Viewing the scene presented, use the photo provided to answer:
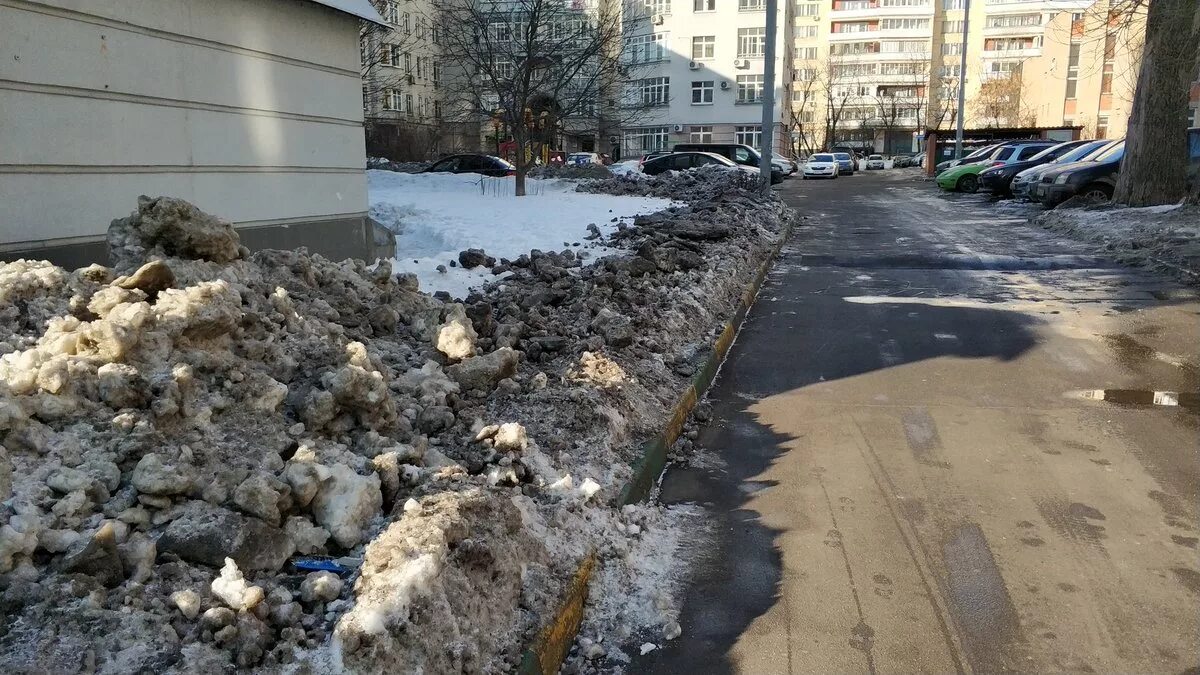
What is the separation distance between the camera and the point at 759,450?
559 cm

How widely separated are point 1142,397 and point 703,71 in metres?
63.2

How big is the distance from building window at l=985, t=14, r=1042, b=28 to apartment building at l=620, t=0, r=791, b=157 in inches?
1351

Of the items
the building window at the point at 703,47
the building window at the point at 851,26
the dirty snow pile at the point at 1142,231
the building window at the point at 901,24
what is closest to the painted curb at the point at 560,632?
the dirty snow pile at the point at 1142,231

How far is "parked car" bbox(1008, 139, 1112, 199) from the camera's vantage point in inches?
899

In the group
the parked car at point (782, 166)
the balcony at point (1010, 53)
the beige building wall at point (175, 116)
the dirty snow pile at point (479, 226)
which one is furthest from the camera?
the balcony at point (1010, 53)

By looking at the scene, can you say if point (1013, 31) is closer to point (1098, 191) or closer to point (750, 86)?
point (750, 86)

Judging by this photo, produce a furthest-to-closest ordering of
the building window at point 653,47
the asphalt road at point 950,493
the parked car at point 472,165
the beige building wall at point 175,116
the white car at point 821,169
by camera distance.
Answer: the building window at point 653,47 → the white car at point 821,169 → the parked car at point 472,165 → the beige building wall at point 175,116 → the asphalt road at point 950,493

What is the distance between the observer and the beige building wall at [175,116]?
19.0 ft

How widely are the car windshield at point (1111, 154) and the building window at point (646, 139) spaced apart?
46.6 metres

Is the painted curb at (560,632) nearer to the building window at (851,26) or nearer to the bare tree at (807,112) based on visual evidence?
the bare tree at (807,112)

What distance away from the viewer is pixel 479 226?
41.4ft

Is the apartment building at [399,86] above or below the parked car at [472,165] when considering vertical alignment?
above

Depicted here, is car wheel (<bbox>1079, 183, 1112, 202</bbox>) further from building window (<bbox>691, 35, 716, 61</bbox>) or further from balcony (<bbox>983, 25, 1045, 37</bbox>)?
balcony (<bbox>983, 25, 1045, 37</bbox>)

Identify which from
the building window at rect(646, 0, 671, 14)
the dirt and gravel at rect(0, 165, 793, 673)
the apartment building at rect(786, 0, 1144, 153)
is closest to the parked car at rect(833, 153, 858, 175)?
the building window at rect(646, 0, 671, 14)
